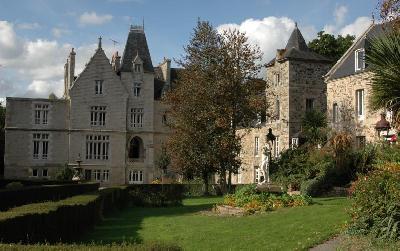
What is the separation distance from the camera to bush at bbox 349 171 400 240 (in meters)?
10.1

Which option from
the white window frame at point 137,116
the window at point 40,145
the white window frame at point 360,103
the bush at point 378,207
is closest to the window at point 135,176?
the white window frame at point 137,116

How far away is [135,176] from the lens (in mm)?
52500

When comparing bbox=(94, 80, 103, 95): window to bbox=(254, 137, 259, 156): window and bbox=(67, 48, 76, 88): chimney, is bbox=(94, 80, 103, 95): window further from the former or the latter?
bbox=(254, 137, 259, 156): window

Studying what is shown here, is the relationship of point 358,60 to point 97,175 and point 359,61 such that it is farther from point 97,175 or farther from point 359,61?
point 97,175

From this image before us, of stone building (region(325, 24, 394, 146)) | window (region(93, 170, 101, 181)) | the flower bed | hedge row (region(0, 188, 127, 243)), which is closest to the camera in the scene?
hedge row (region(0, 188, 127, 243))

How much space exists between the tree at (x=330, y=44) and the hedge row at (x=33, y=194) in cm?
2892

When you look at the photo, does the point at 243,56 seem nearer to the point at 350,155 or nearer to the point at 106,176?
the point at 350,155

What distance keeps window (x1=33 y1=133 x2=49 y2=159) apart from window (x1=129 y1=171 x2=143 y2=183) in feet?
26.4

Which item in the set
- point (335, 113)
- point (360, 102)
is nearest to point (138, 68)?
point (335, 113)

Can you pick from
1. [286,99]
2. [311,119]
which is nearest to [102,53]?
[286,99]

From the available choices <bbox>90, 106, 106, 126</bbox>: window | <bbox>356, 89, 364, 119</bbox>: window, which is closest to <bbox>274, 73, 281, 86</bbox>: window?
<bbox>356, 89, 364, 119</bbox>: window

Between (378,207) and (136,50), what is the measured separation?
150 ft

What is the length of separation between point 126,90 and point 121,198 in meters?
27.2

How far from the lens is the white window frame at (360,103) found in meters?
32.5
